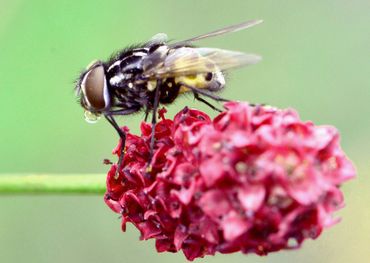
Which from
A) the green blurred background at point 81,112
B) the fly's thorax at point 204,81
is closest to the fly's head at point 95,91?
the fly's thorax at point 204,81

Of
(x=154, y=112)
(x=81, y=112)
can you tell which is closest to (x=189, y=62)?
(x=154, y=112)

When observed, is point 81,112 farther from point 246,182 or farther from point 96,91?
point 246,182

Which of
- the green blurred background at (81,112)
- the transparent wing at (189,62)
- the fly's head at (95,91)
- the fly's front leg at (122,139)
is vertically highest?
the transparent wing at (189,62)

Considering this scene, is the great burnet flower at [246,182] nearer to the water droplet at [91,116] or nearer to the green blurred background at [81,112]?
the water droplet at [91,116]

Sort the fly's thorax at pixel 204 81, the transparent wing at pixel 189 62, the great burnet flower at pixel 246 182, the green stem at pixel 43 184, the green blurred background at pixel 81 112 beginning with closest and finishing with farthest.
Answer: the great burnet flower at pixel 246 182
the transparent wing at pixel 189 62
the fly's thorax at pixel 204 81
the green stem at pixel 43 184
the green blurred background at pixel 81 112

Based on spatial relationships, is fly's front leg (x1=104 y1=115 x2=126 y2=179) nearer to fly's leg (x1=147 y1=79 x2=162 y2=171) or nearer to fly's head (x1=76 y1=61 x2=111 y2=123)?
fly's head (x1=76 y1=61 x2=111 y2=123)

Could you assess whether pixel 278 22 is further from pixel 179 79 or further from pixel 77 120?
pixel 179 79
